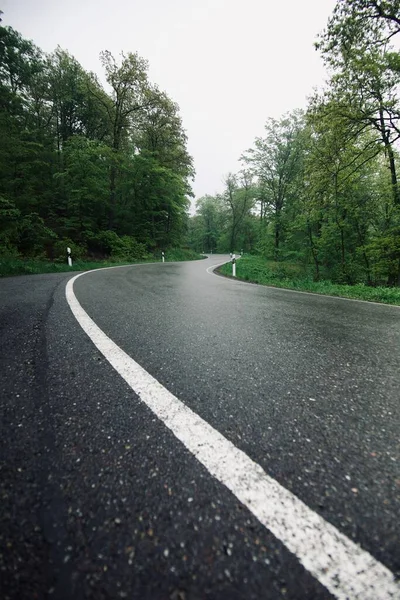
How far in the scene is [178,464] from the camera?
1005 millimetres

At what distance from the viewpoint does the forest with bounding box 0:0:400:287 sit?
917cm

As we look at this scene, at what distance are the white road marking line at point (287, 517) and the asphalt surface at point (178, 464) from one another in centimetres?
3

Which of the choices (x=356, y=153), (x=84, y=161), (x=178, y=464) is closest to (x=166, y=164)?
(x=84, y=161)

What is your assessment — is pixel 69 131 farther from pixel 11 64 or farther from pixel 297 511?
pixel 297 511

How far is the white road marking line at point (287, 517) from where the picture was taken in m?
0.65

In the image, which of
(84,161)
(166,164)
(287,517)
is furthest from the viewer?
(166,164)

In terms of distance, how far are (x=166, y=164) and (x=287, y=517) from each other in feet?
88.7

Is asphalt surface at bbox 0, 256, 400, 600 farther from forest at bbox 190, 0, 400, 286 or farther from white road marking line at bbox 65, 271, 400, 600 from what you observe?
forest at bbox 190, 0, 400, 286

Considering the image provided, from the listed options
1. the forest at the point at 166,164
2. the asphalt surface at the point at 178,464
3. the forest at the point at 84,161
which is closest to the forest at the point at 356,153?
the forest at the point at 166,164

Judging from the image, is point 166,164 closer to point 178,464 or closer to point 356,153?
point 356,153

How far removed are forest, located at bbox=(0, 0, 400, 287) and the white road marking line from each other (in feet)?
36.1

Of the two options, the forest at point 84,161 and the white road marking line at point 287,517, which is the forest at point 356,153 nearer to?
the white road marking line at point 287,517

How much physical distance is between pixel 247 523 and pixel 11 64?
114 feet

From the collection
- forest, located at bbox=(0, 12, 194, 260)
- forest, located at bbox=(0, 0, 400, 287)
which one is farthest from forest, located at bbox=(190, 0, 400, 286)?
forest, located at bbox=(0, 12, 194, 260)
